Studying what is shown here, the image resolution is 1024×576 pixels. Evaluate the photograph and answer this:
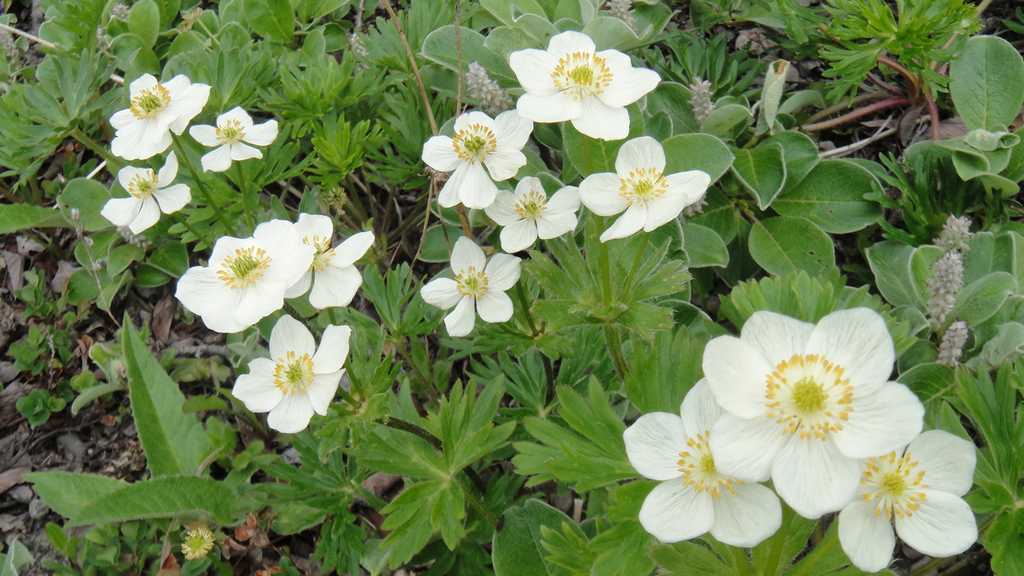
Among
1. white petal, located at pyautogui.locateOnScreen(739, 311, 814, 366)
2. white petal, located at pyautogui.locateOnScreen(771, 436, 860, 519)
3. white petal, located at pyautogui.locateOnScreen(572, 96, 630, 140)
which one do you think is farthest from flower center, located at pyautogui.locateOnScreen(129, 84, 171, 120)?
white petal, located at pyautogui.locateOnScreen(771, 436, 860, 519)

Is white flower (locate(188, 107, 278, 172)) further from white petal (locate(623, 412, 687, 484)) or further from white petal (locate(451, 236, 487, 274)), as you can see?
white petal (locate(623, 412, 687, 484))

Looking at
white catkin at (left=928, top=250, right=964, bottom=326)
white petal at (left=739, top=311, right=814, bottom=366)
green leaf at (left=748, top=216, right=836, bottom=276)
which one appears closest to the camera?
white petal at (left=739, top=311, right=814, bottom=366)

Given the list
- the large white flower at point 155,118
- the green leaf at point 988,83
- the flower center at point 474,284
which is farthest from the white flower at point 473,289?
the green leaf at point 988,83

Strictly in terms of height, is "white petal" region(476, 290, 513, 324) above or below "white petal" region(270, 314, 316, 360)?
below

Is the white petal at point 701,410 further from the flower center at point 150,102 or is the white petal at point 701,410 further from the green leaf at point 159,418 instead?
the green leaf at point 159,418

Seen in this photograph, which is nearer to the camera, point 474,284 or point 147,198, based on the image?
point 474,284

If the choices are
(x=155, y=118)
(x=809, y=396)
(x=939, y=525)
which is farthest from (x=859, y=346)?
(x=155, y=118)

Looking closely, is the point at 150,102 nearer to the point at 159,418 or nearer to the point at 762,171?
the point at 159,418
